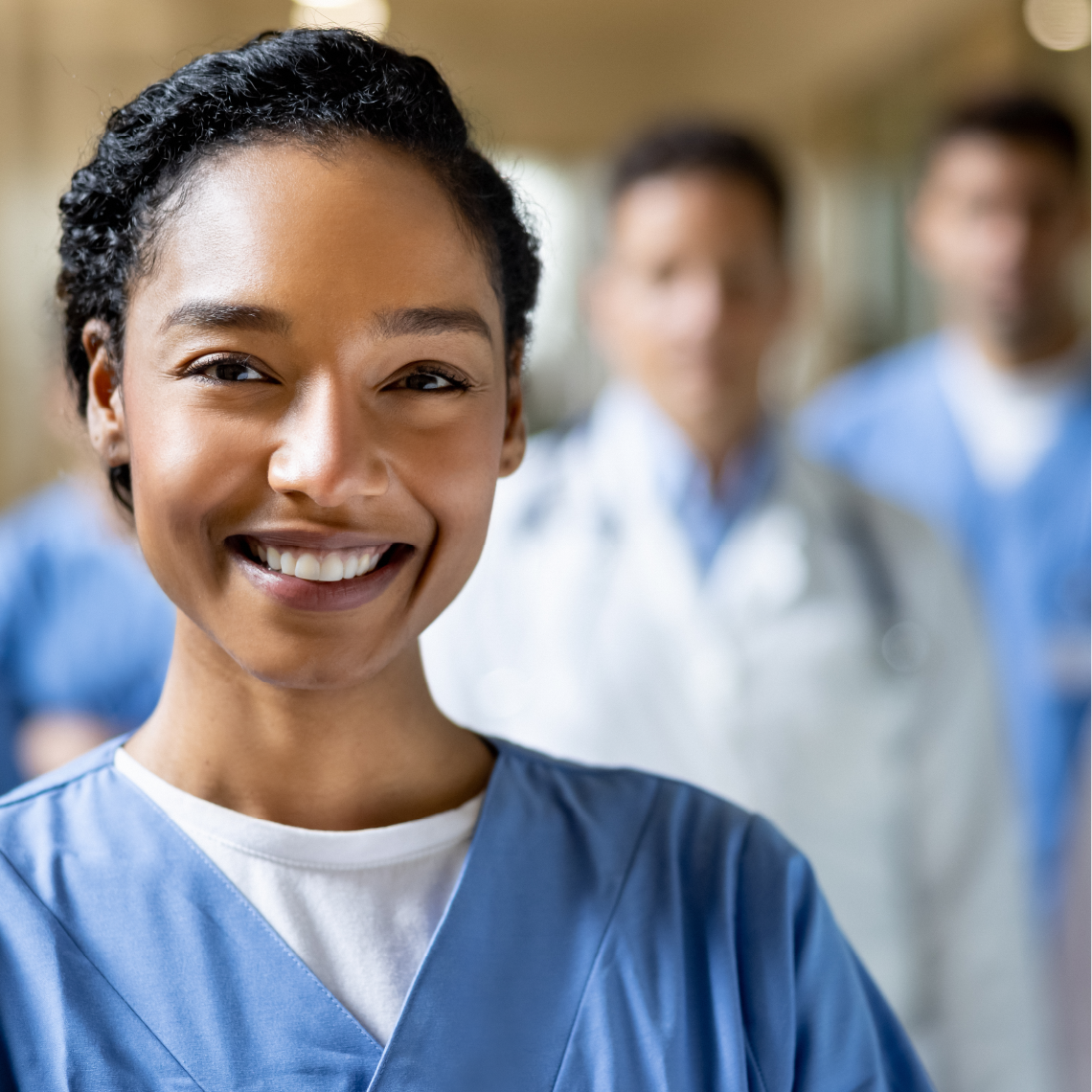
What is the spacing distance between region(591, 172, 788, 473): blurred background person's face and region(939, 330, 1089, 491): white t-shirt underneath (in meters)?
0.64

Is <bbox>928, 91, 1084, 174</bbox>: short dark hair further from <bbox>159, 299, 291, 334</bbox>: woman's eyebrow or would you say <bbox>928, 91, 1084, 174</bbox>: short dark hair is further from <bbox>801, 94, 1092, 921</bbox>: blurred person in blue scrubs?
<bbox>159, 299, 291, 334</bbox>: woman's eyebrow

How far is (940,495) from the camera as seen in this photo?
2.10 metres

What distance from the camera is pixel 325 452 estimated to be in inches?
24.2

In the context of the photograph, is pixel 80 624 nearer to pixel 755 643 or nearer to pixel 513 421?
pixel 755 643

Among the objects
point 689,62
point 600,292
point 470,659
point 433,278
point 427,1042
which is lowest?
point 427,1042

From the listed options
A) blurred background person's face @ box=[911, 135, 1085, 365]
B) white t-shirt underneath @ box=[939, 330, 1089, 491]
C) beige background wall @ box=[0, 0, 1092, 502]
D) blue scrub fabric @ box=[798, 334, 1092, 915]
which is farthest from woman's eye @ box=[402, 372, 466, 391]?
beige background wall @ box=[0, 0, 1092, 502]

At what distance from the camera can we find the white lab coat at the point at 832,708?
141 cm

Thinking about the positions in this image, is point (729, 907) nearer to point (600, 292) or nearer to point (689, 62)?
point (600, 292)

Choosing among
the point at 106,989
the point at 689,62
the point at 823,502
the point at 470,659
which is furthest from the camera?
the point at 689,62

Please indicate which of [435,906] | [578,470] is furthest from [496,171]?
[578,470]

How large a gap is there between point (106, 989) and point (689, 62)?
4.71 metres

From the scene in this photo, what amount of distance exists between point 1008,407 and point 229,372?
1768 millimetres

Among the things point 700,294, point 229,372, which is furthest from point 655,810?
point 700,294

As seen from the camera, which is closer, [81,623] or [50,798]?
[50,798]
